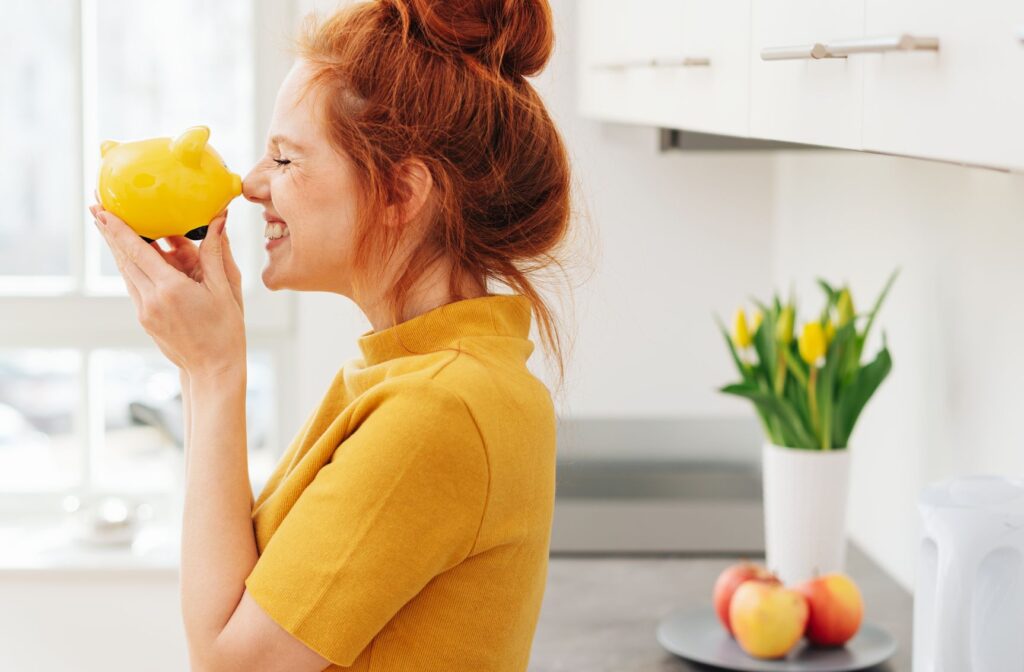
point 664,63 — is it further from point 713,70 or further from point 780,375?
point 780,375

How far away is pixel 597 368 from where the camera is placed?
105 inches

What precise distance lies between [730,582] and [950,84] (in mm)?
1042

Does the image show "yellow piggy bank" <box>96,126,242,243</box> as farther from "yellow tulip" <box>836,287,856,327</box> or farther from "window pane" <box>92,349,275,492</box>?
"window pane" <box>92,349,275,492</box>

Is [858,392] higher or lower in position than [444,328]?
lower

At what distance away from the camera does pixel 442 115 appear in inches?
39.1

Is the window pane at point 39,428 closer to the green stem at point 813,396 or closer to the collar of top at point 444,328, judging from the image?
the green stem at point 813,396

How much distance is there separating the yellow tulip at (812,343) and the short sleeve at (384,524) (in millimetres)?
979

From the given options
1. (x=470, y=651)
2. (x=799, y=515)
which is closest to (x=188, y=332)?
(x=470, y=651)

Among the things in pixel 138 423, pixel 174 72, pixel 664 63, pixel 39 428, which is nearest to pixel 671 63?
pixel 664 63

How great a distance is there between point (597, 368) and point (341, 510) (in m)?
1.81

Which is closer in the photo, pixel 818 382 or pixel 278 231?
pixel 278 231

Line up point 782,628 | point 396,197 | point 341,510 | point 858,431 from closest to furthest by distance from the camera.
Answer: point 341,510, point 396,197, point 782,628, point 858,431

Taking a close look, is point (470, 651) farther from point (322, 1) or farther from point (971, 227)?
point (322, 1)

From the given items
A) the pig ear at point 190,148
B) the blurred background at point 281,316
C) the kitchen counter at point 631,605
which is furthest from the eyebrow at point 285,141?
the blurred background at point 281,316
